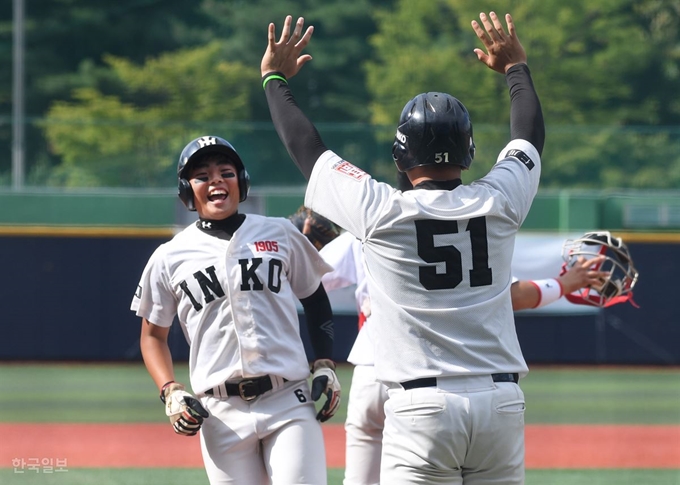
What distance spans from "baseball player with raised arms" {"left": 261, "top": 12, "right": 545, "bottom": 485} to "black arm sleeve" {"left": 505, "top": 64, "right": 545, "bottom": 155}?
8.8 inches

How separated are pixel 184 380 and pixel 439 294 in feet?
29.1

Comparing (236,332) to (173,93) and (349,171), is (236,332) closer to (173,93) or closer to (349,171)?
(349,171)

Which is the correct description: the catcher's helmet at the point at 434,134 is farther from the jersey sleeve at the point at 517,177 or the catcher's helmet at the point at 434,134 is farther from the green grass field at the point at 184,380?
the green grass field at the point at 184,380

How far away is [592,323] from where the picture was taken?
14.1m

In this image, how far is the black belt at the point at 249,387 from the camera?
3730mm

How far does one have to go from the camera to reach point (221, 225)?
12.9 feet

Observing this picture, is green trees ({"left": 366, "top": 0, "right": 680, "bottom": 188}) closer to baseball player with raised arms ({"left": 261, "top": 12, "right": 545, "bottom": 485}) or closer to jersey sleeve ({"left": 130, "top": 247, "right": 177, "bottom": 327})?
jersey sleeve ({"left": 130, "top": 247, "right": 177, "bottom": 327})

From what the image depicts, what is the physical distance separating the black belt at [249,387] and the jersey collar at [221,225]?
1.87 feet

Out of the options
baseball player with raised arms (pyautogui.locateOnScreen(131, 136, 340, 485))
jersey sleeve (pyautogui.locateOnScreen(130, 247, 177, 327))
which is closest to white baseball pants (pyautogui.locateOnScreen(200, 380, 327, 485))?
baseball player with raised arms (pyautogui.locateOnScreen(131, 136, 340, 485))

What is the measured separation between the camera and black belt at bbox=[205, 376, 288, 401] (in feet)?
12.2

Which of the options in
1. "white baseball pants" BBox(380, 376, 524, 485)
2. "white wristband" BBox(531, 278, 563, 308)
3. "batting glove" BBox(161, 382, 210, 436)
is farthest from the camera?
"white wristband" BBox(531, 278, 563, 308)

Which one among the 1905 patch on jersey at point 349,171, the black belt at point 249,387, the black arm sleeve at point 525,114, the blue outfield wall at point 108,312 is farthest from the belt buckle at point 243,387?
the blue outfield wall at point 108,312

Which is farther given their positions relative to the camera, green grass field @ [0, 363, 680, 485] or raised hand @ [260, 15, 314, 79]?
green grass field @ [0, 363, 680, 485]

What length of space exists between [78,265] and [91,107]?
19.0 meters
